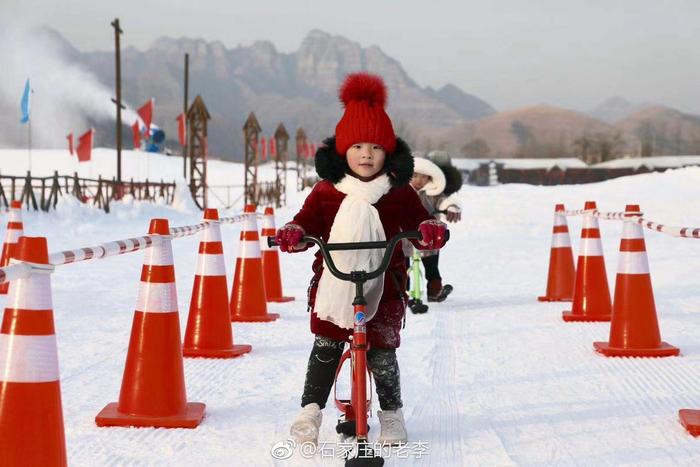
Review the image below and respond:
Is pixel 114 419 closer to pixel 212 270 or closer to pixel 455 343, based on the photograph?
pixel 212 270

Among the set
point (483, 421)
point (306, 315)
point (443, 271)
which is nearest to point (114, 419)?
point (483, 421)

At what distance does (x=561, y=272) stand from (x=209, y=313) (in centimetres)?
475

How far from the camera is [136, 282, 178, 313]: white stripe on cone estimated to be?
14.3ft

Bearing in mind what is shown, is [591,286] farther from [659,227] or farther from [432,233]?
[432,233]

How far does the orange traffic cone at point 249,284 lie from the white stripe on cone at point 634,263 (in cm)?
314

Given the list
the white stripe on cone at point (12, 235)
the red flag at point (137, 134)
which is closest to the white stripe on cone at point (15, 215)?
the white stripe on cone at point (12, 235)

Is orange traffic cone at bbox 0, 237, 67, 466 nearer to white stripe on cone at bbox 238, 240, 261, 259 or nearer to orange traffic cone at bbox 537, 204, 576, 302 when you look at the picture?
white stripe on cone at bbox 238, 240, 261, 259

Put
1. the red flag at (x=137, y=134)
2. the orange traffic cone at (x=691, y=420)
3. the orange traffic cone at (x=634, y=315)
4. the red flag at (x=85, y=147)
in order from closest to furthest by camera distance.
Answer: the orange traffic cone at (x=691, y=420)
the orange traffic cone at (x=634, y=315)
the red flag at (x=85, y=147)
the red flag at (x=137, y=134)

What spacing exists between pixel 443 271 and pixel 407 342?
6441 mm

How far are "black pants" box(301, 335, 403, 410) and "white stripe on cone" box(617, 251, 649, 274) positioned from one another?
281 centimetres

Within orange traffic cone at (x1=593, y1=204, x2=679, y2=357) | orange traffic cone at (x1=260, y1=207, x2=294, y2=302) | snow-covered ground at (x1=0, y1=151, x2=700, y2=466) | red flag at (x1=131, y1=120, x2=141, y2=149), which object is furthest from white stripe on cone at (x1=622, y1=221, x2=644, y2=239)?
red flag at (x1=131, y1=120, x2=141, y2=149)

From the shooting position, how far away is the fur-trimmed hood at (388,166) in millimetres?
4000

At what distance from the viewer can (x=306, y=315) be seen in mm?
8344

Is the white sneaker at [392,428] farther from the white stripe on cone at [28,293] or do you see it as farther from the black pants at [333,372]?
the white stripe on cone at [28,293]
